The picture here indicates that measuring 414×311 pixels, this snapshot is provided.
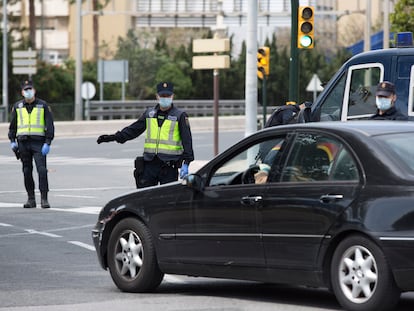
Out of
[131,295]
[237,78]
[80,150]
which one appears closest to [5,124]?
[80,150]

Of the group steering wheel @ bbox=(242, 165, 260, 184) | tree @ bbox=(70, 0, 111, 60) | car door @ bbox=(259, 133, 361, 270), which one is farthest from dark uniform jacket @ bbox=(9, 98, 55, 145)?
tree @ bbox=(70, 0, 111, 60)

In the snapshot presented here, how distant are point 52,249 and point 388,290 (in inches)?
232

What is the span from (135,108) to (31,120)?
44178 mm

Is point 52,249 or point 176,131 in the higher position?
point 176,131

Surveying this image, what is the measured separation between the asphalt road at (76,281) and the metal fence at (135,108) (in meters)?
32.9

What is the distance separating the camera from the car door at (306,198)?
955cm

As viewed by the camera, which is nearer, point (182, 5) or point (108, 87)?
point (108, 87)

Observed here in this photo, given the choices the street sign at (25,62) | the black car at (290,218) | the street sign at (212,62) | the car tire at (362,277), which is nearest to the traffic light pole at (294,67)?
the street sign at (212,62)

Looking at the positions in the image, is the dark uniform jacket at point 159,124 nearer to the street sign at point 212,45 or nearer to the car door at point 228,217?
the car door at point 228,217

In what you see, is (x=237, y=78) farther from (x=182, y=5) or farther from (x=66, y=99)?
(x=66, y=99)

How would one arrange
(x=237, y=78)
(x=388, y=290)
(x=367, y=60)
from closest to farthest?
(x=388, y=290) → (x=367, y=60) → (x=237, y=78)

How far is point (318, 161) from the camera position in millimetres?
9891

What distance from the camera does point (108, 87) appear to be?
71.3 m

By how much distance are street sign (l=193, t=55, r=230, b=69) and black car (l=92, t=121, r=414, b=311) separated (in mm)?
19282
